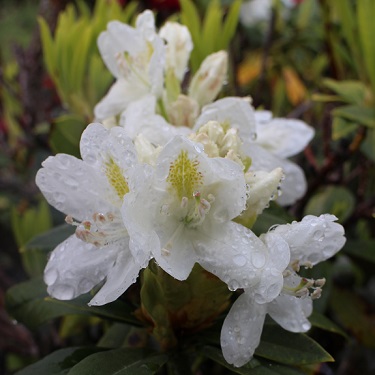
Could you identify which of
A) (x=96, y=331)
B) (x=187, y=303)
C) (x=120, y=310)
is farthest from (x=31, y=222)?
(x=187, y=303)

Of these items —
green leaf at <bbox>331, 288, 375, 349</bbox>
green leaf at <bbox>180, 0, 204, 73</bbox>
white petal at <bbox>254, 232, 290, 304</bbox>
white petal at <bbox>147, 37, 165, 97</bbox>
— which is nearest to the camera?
white petal at <bbox>254, 232, 290, 304</bbox>

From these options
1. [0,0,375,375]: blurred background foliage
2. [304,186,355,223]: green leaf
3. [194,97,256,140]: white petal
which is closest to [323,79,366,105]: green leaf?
[0,0,375,375]: blurred background foliage

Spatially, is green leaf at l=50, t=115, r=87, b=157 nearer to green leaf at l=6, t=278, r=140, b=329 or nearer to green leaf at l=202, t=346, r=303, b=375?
green leaf at l=6, t=278, r=140, b=329

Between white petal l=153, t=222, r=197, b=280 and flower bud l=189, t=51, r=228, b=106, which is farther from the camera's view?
flower bud l=189, t=51, r=228, b=106

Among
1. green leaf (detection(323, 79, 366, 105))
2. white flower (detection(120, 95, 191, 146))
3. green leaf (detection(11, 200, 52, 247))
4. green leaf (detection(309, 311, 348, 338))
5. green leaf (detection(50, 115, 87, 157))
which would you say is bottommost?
green leaf (detection(11, 200, 52, 247))

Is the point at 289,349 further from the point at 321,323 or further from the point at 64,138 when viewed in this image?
the point at 64,138

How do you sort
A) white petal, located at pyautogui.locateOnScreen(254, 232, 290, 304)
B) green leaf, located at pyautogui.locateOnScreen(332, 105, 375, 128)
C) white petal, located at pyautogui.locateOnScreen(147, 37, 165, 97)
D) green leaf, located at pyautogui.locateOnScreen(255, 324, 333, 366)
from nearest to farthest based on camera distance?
white petal, located at pyautogui.locateOnScreen(254, 232, 290, 304) < green leaf, located at pyautogui.locateOnScreen(255, 324, 333, 366) < white petal, located at pyautogui.locateOnScreen(147, 37, 165, 97) < green leaf, located at pyautogui.locateOnScreen(332, 105, 375, 128)

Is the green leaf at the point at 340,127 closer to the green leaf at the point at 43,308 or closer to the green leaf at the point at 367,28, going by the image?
the green leaf at the point at 367,28

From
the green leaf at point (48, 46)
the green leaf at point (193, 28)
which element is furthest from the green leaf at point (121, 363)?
the green leaf at point (48, 46)

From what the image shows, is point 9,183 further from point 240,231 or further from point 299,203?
point 240,231
